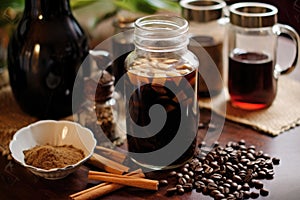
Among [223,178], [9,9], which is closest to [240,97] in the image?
[223,178]

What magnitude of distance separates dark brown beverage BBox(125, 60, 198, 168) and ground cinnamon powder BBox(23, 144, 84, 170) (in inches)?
4.4

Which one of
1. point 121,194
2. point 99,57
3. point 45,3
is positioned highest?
point 45,3

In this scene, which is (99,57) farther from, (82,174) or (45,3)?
(82,174)

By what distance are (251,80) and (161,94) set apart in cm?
29

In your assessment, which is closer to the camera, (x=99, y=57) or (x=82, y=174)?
(x=82, y=174)

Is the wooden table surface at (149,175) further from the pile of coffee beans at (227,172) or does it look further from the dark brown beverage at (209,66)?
the dark brown beverage at (209,66)

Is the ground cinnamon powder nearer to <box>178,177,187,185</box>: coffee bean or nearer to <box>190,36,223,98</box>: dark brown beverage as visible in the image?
<box>178,177,187,185</box>: coffee bean

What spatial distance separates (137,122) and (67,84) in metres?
0.24

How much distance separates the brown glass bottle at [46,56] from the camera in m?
1.21

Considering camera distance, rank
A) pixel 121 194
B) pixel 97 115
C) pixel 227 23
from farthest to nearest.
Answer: pixel 227 23 → pixel 97 115 → pixel 121 194

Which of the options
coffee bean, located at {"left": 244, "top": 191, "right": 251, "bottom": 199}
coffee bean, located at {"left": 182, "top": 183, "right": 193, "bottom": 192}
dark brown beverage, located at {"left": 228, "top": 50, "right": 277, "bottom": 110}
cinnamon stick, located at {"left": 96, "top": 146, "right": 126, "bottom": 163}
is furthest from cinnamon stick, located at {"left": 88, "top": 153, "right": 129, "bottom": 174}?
dark brown beverage, located at {"left": 228, "top": 50, "right": 277, "bottom": 110}

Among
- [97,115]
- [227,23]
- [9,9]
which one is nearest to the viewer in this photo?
[97,115]

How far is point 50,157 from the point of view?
104 cm

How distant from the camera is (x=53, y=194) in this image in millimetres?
1033
